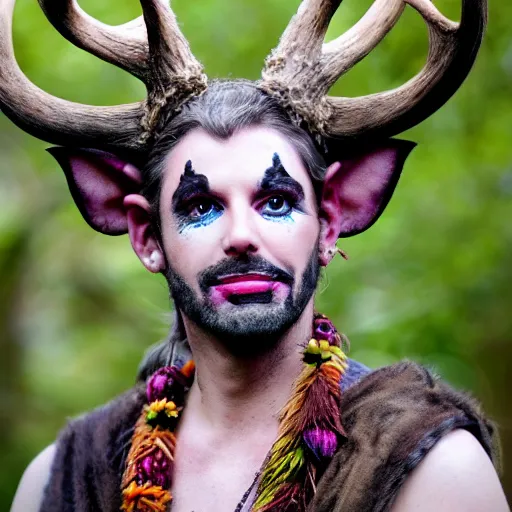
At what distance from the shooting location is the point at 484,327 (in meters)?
6.27

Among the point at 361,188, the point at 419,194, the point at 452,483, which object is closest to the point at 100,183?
the point at 361,188

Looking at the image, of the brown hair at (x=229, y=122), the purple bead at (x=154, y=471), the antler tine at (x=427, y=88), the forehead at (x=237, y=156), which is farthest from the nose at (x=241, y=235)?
the purple bead at (x=154, y=471)

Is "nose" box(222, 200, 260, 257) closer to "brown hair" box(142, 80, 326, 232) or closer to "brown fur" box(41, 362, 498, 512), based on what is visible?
"brown hair" box(142, 80, 326, 232)

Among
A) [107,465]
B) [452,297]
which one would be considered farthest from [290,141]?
[452,297]

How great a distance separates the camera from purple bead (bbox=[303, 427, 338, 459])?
121 inches

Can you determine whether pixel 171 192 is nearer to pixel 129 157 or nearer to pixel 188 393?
pixel 129 157

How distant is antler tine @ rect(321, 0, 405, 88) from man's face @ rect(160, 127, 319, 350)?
0.36 metres

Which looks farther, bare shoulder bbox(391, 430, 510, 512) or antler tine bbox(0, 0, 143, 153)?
antler tine bbox(0, 0, 143, 153)

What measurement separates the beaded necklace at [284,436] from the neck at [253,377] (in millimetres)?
54

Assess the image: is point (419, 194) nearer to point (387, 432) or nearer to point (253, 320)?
point (253, 320)

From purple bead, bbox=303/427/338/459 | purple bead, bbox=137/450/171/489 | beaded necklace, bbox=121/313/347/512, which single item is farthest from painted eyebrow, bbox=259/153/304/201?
purple bead, bbox=137/450/171/489

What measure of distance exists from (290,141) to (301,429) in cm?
100

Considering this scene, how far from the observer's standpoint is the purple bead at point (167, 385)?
12.3 feet

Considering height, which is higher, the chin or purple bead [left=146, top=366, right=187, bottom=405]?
the chin
